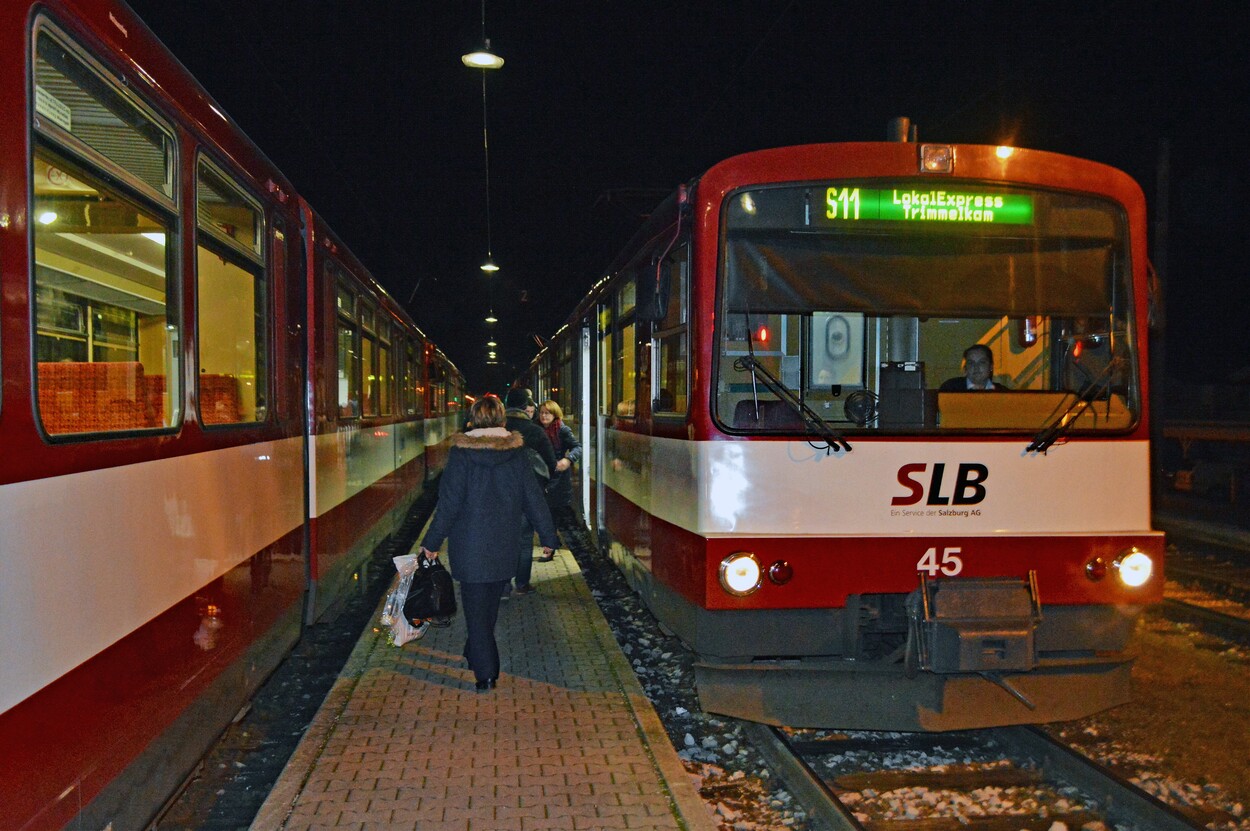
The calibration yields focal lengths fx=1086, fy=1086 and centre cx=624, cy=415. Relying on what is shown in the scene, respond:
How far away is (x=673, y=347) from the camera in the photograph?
18.9 feet

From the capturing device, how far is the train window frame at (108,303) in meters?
2.95

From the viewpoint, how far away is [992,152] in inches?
205

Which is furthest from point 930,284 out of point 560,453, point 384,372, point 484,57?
point 384,372

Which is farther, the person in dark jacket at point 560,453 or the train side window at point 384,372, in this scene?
the train side window at point 384,372

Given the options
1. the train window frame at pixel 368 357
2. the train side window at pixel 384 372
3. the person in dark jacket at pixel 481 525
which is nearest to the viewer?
the person in dark jacket at pixel 481 525

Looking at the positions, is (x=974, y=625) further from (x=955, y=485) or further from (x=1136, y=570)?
(x=1136, y=570)

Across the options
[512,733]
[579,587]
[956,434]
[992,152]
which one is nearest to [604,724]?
[512,733]

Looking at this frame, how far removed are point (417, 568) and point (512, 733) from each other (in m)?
1.32

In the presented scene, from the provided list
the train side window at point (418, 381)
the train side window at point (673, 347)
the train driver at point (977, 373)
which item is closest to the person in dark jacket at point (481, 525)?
the train side window at point (673, 347)

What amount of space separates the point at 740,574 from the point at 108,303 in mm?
2863

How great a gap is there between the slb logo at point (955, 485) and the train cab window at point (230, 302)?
3185mm

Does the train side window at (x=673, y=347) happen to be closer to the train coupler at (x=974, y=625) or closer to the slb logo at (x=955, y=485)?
the slb logo at (x=955, y=485)

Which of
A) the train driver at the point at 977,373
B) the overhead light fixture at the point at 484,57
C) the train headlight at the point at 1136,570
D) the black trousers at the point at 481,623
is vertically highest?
the overhead light fixture at the point at 484,57

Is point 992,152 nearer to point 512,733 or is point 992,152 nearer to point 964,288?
point 964,288
